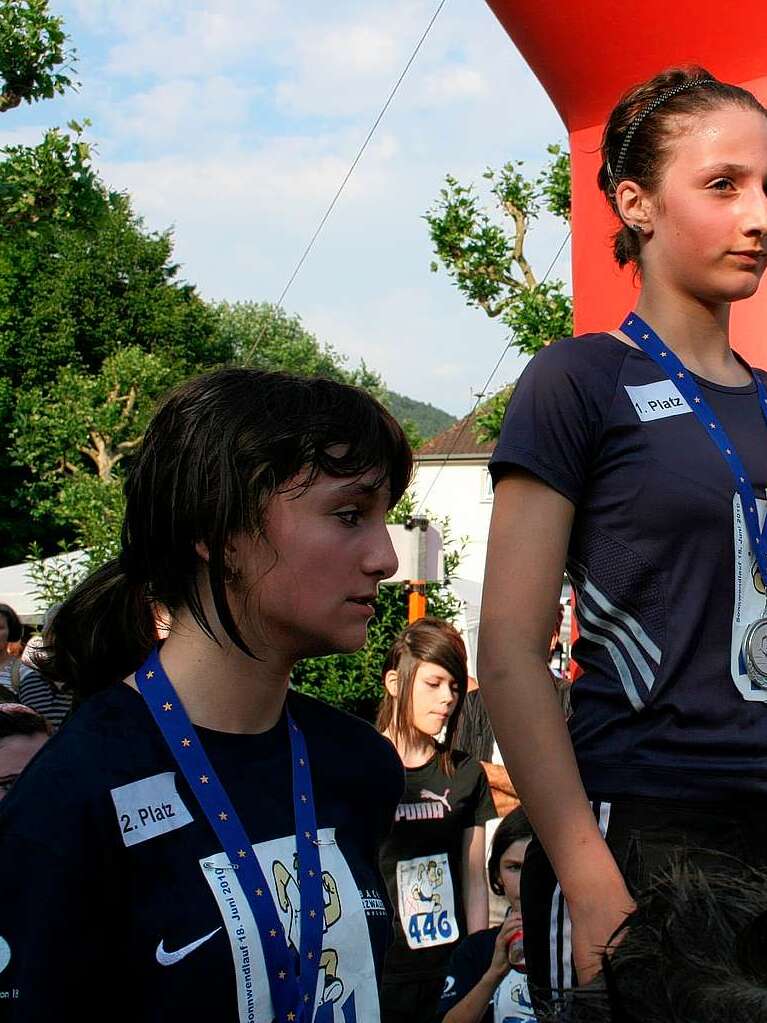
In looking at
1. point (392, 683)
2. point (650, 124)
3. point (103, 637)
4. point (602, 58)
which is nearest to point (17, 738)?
point (103, 637)

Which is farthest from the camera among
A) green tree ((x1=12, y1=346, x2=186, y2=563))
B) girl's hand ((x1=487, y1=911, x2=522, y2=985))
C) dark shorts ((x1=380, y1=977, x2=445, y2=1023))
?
green tree ((x1=12, y1=346, x2=186, y2=563))

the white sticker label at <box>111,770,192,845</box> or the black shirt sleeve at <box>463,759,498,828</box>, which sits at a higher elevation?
the white sticker label at <box>111,770,192,845</box>

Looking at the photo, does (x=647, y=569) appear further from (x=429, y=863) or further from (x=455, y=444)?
(x=455, y=444)

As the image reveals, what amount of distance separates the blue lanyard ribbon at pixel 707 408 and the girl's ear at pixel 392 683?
11.2 feet

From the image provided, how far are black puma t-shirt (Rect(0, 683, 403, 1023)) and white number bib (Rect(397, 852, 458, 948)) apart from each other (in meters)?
3.04

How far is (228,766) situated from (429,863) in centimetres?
329

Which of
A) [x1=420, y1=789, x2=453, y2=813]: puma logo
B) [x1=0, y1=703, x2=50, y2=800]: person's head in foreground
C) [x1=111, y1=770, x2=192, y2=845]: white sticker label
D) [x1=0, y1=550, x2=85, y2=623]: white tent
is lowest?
[x1=420, y1=789, x2=453, y2=813]: puma logo

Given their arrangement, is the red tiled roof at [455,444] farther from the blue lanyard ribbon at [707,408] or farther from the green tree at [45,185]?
the blue lanyard ribbon at [707,408]

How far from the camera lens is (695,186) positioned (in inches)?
79.8

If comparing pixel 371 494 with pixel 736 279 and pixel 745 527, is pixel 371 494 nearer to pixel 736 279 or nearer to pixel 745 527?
pixel 745 527

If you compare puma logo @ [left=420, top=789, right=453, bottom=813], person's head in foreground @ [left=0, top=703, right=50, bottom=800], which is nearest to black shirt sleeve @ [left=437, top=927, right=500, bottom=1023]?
puma logo @ [left=420, top=789, right=453, bottom=813]

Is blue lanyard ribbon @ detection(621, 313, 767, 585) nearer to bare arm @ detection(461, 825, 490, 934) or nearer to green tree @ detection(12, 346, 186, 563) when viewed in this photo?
bare arm @ detection(461, 825, 490, 934)

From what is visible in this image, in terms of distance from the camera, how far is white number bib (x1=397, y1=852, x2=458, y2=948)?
4777mm

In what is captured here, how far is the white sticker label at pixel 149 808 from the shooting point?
1639mm
